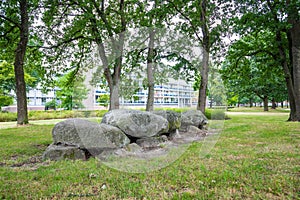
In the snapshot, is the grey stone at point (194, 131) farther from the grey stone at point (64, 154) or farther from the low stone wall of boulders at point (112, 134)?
the grey stone at point (64, 154)

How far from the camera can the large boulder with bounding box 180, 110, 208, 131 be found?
9.12 metres

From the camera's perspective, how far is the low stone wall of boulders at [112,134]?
476cm

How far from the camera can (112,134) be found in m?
5.20

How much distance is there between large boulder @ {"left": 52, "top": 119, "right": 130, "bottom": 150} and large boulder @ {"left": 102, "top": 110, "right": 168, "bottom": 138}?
2.18 feet

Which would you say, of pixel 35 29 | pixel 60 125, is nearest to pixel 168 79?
pixel 60 125

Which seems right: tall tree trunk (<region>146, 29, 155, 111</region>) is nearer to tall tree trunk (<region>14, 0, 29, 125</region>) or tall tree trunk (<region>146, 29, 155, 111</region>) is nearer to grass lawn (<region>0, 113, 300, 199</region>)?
grass lawn (<region>0, 113, 300, 199</region>)

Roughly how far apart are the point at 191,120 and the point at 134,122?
440 cm

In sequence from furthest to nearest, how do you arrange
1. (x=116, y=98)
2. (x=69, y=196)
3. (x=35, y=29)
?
(x=35, y=29)
(x=116, y=98)
(x=69, y=196)

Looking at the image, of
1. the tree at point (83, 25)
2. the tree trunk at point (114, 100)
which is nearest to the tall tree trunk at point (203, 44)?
the tree at point (83, 25)

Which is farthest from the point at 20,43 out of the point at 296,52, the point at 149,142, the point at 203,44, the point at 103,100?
the point at 296,52

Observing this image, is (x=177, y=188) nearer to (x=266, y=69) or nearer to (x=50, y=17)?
(x=50, y=17)

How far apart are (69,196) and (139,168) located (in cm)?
148

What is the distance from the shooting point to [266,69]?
49.8 ft

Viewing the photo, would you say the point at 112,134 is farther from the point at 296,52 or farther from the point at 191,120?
the point at 296,52
